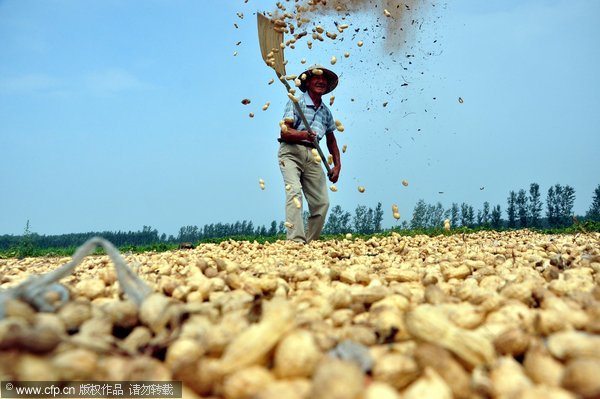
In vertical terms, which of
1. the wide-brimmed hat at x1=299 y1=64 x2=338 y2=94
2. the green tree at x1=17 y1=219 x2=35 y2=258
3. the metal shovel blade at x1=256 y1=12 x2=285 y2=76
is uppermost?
the metal shovel blade at x1=256 y1=12 x2=285 y2=76

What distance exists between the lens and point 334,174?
7.58 m

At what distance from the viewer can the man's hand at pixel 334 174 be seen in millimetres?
7555

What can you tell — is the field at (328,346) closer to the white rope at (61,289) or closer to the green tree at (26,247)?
the white rope at (61,289)

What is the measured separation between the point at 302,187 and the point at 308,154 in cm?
62

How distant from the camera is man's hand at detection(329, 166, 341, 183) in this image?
7555 mm

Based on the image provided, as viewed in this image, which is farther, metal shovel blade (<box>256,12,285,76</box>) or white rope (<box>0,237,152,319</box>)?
metal shovel blade (<box>256,12,285,76</box>)

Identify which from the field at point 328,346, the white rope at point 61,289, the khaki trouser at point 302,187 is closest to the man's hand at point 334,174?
the khaki trouser at point 302,187

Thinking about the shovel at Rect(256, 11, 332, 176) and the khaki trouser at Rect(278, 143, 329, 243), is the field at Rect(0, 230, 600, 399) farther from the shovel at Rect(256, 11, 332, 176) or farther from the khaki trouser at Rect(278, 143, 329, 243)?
the shovel at Rect(256, 11, 332, 176)

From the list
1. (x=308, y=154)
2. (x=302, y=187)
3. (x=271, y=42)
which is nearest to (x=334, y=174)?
(x=302, y=187)

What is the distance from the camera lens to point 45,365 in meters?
1.29

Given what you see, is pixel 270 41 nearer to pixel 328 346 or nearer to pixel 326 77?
pixel 326 77

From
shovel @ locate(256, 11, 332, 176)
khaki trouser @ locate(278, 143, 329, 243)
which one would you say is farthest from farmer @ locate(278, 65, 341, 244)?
shovel @ locate(256, 11, 332, 176)

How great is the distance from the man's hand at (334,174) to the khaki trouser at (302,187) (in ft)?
0.66

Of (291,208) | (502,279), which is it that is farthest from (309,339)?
(291,208)
